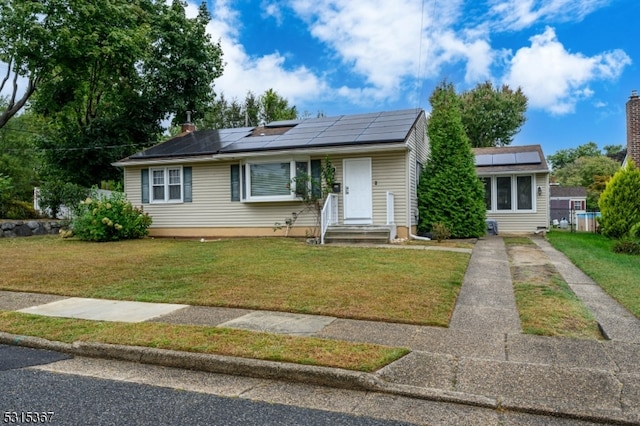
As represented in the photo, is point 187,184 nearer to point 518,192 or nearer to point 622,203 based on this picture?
point 518,192

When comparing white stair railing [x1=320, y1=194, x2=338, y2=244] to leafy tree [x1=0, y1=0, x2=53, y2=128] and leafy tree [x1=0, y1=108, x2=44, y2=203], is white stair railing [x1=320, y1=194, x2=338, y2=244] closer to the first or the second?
leafy tree [x1=0, y1=0, x2=53, y2=128]

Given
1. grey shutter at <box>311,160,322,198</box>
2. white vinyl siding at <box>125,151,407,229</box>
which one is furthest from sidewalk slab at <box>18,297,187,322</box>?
white vinyl siding at <box>125,151,407,229</box>

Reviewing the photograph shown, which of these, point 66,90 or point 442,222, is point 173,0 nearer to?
point 66,90

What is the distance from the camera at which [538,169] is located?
16.5 metres

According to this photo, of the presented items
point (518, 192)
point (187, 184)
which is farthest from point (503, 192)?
point (187, 184)

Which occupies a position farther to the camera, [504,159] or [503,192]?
[504,159]

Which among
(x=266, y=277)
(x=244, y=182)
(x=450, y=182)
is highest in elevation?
(x=244, y=182)

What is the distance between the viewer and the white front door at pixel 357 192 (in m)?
14.0

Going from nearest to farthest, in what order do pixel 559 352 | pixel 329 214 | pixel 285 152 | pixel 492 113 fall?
pixel 559 352
pixel 329 214
pixel 285 152
pixel 492 113

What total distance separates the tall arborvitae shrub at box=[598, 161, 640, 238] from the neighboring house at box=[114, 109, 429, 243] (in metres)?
5.98

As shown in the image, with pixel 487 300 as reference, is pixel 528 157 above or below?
above

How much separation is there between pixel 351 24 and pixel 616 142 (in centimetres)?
5874

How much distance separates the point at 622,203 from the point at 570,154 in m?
57.4

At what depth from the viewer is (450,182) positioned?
A: 47.7 feet
